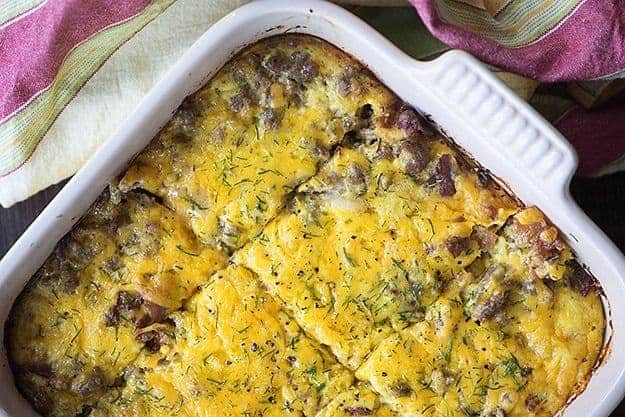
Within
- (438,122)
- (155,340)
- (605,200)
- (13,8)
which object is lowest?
(155,340)

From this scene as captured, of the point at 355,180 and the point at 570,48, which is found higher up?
the point at 570,48

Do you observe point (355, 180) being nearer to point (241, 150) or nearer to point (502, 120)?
point (241, 150)

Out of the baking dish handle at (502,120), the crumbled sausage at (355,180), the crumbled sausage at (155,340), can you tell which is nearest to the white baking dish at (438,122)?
the baking dish handle at (502,120)

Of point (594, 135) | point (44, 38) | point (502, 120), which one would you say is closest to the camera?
point (502, 120)

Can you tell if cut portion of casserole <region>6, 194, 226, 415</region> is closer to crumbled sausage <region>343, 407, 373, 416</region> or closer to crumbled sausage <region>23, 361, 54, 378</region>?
crumbled sausage <region>23, 361, 54, 378</region>

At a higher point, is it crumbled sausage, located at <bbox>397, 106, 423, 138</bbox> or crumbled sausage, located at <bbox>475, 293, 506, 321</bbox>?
crumbled sausage, located at <bbox>397, 106, 423, 138</bbox>

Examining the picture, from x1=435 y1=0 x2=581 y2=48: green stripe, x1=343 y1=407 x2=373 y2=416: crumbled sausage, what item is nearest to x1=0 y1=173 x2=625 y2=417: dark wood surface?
x1=435 y1=0 x2=581 y2=48: green stripe

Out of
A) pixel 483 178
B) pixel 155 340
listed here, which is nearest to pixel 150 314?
pixel 155 340

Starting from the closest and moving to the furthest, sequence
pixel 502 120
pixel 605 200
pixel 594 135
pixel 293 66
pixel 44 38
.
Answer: pixel 502 120
pixel 44 38
pixel 293 66
pixel 594 135
pixel 605 200
